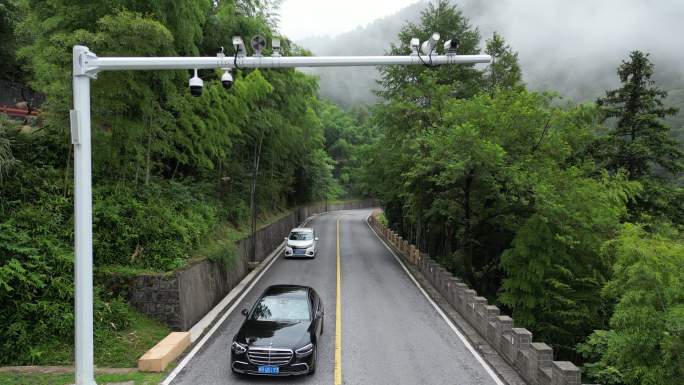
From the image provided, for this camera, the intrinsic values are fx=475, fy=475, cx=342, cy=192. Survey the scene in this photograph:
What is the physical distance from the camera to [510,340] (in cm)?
1072

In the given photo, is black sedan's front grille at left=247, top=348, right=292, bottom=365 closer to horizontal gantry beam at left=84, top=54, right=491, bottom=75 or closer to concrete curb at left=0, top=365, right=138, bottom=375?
concrete curb at left=0, top=365, right=138, bottom=375

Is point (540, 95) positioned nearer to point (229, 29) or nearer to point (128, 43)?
point (229, 29)

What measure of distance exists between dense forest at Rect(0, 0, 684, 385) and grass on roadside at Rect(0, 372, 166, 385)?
2.60 ft

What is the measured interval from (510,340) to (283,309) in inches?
204

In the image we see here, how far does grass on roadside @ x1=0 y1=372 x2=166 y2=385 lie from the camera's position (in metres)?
8.70

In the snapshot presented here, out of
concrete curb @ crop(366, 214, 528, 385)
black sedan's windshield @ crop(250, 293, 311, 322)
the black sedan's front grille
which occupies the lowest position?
concrete curb @ crop(366, 214, 528, 385)

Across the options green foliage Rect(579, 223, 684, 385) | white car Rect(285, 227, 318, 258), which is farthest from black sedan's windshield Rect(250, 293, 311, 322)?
white car Rect(285, 227, 318, 258)

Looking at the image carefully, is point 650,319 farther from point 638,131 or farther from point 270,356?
point 638,131

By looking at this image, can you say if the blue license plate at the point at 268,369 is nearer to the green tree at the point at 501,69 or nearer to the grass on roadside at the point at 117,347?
the grass on roadside at the point at 117,347

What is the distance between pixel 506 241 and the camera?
24078mm

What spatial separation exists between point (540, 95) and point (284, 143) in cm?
1653

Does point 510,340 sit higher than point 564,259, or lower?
lower

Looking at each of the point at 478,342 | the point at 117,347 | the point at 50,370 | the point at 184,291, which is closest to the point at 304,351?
the point at 117,347

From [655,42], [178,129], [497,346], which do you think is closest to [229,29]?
[178,129]
